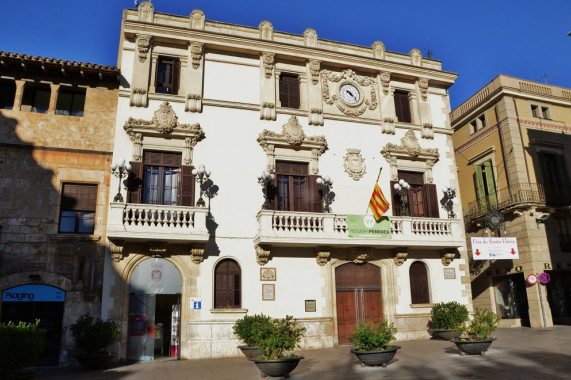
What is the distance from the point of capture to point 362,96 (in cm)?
2292

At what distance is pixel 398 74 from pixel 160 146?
41.4 feet

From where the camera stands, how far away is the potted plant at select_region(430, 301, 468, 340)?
760 inches

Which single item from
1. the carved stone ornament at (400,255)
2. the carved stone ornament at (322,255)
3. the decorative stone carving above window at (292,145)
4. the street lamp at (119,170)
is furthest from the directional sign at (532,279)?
the street lamp at (119,170)

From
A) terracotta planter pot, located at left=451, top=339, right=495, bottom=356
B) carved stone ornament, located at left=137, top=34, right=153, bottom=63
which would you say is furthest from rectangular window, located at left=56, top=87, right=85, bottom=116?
terracotta planter pot, located at left=451, top=339, right=495, bottom=356

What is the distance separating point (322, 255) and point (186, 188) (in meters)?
6.33

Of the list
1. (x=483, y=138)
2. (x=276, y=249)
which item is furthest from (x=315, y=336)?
(x=483, y=138)

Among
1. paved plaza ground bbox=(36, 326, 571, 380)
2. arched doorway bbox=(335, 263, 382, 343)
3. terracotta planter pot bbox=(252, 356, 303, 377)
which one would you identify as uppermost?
arched doorway bbox=(335, 263, 382, 343)

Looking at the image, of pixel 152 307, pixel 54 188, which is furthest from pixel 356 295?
pixel 54 188

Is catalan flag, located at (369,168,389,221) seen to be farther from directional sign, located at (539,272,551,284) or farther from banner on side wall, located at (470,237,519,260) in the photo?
directional sign, located at (539,272,551,284)

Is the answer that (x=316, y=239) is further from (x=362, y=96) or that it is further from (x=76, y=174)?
(x=76, y=174)

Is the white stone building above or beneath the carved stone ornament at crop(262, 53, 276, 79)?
beneath

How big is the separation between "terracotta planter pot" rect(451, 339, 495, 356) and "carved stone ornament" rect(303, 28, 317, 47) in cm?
1500

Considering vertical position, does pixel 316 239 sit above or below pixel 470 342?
above

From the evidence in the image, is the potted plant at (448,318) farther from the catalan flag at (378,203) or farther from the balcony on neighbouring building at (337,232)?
the catalan flag at (378,203)
